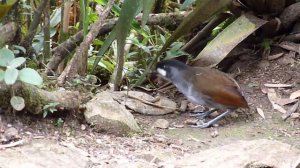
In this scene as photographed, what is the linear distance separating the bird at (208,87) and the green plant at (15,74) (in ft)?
3.15

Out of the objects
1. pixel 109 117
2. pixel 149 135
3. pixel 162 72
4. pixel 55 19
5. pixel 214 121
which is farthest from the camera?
pixel 55 19

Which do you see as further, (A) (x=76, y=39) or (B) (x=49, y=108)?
(A) (x=76, y=39)

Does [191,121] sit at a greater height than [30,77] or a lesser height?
lesser

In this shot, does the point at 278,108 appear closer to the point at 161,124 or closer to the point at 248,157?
the point at 161,124

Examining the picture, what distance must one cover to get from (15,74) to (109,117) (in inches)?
21.4

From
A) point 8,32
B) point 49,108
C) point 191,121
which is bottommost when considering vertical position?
point 191,121

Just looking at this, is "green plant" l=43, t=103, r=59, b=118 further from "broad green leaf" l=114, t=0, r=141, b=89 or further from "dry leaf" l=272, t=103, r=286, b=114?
"dry leaf" l=272, t=103, r=286, b=114

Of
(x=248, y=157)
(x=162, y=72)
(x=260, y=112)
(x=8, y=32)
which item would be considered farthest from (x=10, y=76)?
(x=260, y=112)

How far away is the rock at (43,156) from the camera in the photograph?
1.83m

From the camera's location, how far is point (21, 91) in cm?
214

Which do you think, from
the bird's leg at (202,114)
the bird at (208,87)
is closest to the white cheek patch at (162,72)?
the bird at (208,87)

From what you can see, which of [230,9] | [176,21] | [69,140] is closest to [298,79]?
[230,9]

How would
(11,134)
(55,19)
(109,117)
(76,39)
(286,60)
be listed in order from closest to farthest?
(11,134) < (109,117) < (76,39) < (286,60) < (55,19)

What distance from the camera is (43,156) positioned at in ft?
6.32
